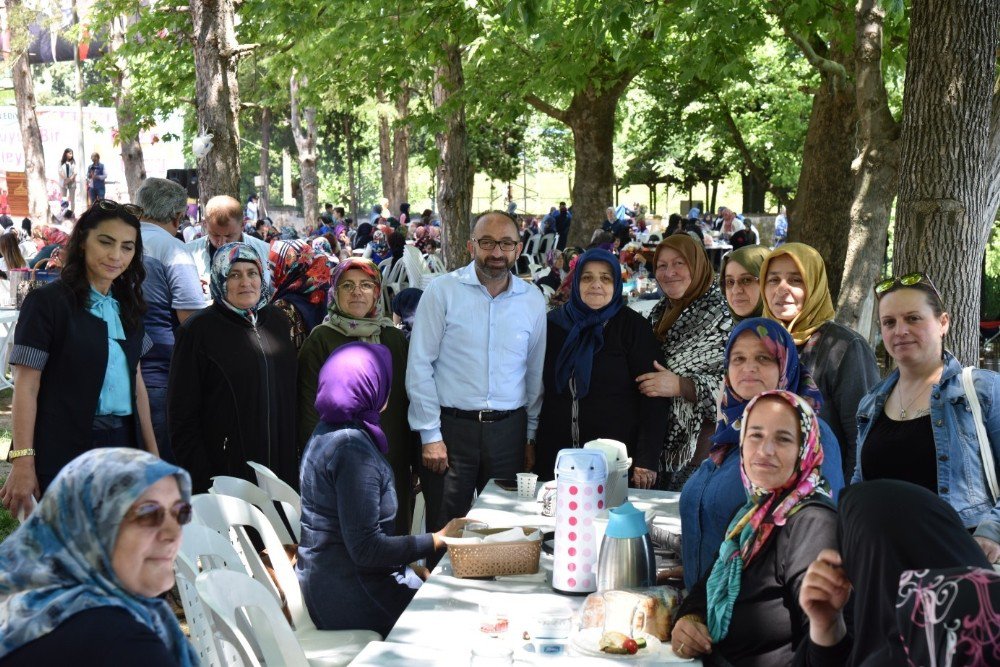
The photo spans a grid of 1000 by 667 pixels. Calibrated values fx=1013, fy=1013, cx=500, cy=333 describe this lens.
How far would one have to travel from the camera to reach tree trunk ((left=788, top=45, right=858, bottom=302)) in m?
10.5

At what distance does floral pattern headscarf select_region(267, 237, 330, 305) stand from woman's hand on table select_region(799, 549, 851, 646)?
12.3 feet

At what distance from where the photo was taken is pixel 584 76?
489 inches

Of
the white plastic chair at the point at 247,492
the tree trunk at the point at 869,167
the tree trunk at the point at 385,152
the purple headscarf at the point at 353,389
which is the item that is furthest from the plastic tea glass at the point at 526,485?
the tree trunk at the point at 385,152

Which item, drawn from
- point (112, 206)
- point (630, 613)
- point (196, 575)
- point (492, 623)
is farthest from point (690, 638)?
point (112, 206)

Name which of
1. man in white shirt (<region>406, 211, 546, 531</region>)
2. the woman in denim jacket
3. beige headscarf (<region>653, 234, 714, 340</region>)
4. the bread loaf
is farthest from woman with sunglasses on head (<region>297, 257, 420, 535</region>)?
the woman in denim jacket

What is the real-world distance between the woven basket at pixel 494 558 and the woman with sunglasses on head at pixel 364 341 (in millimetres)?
1424

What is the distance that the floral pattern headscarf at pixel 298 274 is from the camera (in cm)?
545

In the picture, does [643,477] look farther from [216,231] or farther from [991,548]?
[216,231]

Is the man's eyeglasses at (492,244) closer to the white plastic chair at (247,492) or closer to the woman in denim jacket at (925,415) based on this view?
the white plastic chair at (247,492)

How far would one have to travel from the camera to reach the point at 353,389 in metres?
3.31

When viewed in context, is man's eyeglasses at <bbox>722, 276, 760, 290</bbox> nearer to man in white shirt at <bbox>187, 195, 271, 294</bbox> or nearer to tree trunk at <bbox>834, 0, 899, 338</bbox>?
man in white shirt at <bbox>187, 195, 271, 294</bbox>

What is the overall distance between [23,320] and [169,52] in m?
9.84

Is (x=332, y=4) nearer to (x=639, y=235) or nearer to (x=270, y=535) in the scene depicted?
(x=270, y=535)

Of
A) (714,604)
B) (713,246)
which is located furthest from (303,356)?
(713,246)
